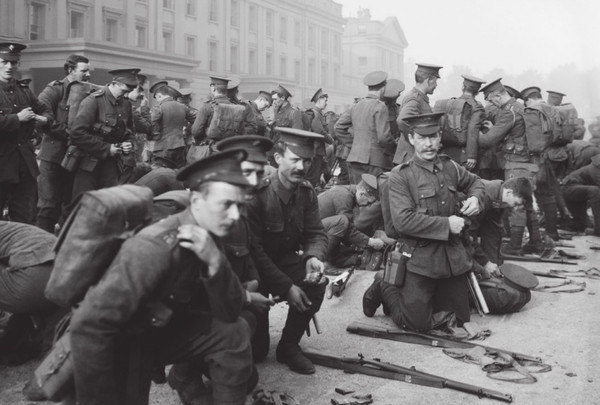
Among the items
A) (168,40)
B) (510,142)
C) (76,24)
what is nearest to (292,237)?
(510,142)

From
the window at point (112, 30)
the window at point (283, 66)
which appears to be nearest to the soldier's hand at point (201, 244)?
the window at point (112, 30)

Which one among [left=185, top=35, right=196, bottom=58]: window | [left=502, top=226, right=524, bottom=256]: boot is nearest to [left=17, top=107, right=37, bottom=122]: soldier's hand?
[left=502, top=226, right=524, bottom=256]: boot

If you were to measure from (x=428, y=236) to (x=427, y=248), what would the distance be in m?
0.13

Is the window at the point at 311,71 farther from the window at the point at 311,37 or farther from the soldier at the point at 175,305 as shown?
the soldier at the point at 175,305

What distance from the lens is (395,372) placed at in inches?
179

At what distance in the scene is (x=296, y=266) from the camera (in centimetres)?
497

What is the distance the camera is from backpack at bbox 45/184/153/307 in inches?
119

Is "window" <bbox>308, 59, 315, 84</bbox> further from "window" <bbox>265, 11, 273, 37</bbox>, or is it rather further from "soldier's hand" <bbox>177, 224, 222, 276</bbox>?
"soldier's hand" <bbox>177, 224, 222, 276</bbox>

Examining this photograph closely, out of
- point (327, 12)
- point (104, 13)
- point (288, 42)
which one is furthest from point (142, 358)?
point (327, 12)

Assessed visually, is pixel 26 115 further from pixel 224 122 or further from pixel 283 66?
pixel 283 66

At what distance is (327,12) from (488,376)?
57310 millimetres

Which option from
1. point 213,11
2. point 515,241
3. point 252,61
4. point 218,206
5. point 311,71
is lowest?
point 515,241

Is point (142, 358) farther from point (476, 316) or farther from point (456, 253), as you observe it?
point (476, 316)

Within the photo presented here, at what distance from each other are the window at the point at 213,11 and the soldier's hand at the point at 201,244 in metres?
42.1
